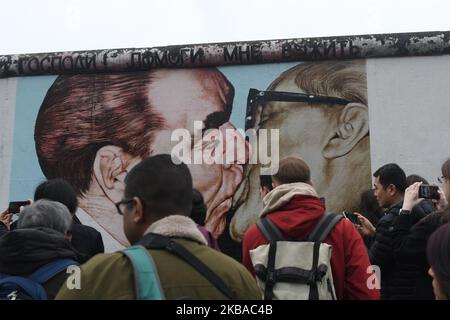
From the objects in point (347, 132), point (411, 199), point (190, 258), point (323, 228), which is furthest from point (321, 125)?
point (190, 258)

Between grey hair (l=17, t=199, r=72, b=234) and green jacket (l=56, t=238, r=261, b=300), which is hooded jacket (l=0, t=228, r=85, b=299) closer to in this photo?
grey hair (l=17, t=199, r=72, b=234)

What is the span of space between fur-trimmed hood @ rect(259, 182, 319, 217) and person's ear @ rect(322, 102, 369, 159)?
124 inches

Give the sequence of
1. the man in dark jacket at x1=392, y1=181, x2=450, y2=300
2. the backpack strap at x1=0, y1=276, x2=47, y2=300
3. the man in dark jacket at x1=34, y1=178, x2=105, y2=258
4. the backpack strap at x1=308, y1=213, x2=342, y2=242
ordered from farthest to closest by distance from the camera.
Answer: the man in dark jacket at x1=34, y1=178, x2=105, y2=258, the man in dark jacket at x1=392, y1=181, x2=450, y2=300, the backpack strap at x1=308, y1=213, x2=342, y2=242, the backpack strap at x1=0, y1=276, x2=47, y2=300

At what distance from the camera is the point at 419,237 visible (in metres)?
3.07

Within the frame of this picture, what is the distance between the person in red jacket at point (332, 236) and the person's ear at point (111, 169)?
378cm

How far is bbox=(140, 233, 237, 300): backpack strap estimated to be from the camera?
1.78 metres

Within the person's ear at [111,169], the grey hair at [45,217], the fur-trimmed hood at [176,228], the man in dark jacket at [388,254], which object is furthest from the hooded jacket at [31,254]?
the person's ear at [111,169]

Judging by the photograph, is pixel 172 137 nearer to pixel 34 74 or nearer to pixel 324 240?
pixel 34 74

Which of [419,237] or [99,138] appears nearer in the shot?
→ [419,237]

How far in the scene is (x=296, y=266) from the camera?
113 inches

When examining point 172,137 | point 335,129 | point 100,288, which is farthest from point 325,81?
point 100,288

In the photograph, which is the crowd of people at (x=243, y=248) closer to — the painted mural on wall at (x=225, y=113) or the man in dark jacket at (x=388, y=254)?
the man in dark jacket at (x=388, y=254)

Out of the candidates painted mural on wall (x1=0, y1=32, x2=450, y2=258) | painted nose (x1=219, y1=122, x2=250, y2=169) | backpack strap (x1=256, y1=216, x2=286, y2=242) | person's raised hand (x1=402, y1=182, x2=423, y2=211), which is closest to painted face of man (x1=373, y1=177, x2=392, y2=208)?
person's raised hand (x1=402, y1=182, x2=423, y2=211)

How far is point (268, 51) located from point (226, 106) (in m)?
0.81
